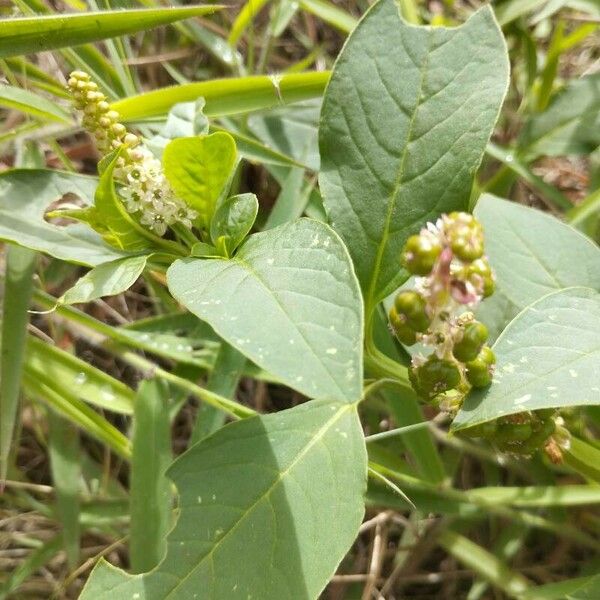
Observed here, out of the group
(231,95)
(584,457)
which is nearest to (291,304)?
(584,457)

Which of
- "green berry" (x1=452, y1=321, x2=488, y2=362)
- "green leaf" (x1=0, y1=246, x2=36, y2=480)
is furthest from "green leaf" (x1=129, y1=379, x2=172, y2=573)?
"green berry" (x1=452, y1=321, x2=488, y2=362)

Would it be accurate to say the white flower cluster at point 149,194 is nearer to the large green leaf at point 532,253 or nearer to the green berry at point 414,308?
the green berry at point 414,308

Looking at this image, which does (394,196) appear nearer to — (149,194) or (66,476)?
(149,194)

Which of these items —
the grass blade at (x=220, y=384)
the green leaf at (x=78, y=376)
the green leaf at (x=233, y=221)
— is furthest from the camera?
the green leaf at (x=78, y=376)

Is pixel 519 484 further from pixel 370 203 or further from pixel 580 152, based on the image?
pixel 370 203

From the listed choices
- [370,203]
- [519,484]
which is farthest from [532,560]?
[370,203]

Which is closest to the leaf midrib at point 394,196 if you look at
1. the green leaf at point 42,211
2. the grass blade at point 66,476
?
the green leaf at point 42,211
